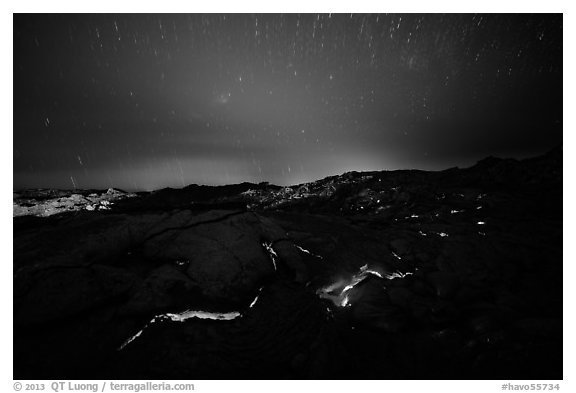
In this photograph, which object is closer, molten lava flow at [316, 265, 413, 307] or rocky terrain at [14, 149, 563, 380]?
rocky terrain at [14, 149, 563, 380]

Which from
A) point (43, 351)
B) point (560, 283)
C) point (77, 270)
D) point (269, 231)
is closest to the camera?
point (43, 351)

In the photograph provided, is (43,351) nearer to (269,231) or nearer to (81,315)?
(81,315)

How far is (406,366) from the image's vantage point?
196 inches

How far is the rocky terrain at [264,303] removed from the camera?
454 centimetres

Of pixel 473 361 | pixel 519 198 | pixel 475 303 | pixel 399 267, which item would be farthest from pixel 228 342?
pixel 519 198

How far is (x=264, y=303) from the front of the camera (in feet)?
19.7

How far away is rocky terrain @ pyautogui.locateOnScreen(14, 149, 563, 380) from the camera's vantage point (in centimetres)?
454

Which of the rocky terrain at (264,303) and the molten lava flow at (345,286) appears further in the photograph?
the molten lava flow at (345,286)

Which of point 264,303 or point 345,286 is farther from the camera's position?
point 345,286

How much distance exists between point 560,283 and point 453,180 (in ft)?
120

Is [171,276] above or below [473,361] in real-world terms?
above

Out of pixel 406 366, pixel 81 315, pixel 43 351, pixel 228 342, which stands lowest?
pixel 406 366

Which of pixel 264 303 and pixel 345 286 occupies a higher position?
pixel 264 303

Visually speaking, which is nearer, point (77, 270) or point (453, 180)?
point (77, 270)
